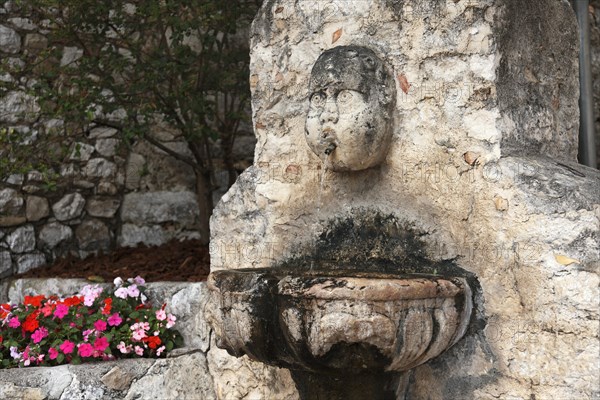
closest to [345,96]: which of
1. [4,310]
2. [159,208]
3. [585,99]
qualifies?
[4,310]

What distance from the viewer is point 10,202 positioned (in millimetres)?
5074

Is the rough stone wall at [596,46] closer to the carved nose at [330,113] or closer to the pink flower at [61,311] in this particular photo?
the carved nose at [330,113]

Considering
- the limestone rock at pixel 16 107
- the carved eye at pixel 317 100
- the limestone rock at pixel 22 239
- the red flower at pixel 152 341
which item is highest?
the limestone rock at pixel 16 107

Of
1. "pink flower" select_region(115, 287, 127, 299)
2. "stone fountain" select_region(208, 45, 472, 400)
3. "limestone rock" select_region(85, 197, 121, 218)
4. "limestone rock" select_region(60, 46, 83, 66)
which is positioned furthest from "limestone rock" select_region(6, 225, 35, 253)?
"stone fountain" select_region(208, 45, 472, 400)

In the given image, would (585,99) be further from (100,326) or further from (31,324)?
(31,324)

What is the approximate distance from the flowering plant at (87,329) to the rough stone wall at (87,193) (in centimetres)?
147

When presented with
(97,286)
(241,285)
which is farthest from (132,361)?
(241,285)

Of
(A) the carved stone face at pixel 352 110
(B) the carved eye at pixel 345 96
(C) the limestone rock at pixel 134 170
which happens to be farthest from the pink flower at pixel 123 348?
(C) the limestone rock at pixel 134 170

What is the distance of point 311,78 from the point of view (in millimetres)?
2793

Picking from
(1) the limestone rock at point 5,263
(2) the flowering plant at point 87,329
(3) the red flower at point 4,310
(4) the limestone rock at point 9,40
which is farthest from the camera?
(4) the limestone rock at point 9,40

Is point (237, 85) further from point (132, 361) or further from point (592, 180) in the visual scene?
point (592, 180)

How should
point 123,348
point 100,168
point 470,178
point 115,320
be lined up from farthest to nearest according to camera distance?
point 100,168
point 115,320
point 123,348
point 470,178

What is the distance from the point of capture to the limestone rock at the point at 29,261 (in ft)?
16.6

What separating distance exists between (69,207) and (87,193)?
0.15m
